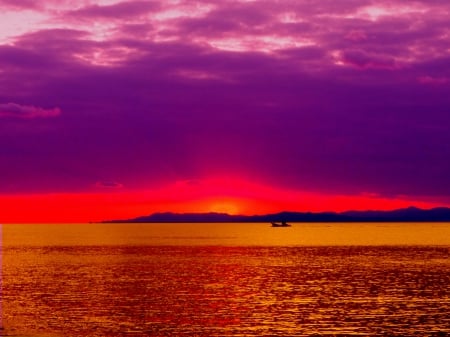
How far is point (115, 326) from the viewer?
66812 mm

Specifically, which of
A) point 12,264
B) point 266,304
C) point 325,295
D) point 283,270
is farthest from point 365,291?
point 12,264

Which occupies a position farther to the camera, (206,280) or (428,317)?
(206,280)

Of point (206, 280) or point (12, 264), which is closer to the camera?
point (206, 280)

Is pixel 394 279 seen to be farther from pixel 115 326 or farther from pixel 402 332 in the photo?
pixel 115 326

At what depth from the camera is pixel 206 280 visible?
366 feet

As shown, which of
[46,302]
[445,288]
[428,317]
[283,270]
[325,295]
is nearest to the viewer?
[428,317]

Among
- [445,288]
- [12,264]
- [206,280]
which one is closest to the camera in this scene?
[445,288]

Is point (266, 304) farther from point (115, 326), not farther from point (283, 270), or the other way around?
point (283, 270)

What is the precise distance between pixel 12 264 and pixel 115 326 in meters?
93.0

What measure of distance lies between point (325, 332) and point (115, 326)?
19.8 metres

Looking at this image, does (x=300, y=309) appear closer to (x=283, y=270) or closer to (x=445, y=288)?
(x=445, y=288)

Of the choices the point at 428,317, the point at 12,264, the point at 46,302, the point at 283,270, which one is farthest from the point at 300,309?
the point at 12,264

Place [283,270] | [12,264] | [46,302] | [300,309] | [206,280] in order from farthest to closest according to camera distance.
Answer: [12,264], [283,270], [206,280], [46,302], [300,309]

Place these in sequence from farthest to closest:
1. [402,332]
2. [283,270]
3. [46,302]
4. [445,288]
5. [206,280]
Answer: [283,270]
[206,280]
[445,288]
[46,302]
[402,332]
